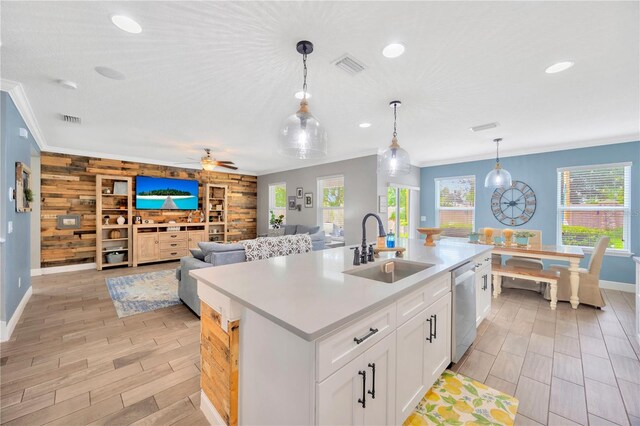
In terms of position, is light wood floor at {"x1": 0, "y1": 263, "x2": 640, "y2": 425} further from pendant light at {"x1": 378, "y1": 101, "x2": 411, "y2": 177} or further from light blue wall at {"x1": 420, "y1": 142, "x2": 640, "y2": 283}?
pendant light at {"x1": 378, "y1": 101, "x2": 411, "y2": 177}

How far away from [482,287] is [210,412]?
9.20ft

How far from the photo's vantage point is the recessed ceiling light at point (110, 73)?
2285mm

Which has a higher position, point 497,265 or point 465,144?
point 465,144

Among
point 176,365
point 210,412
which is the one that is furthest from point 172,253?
point 210,412

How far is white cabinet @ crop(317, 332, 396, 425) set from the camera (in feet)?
3.32

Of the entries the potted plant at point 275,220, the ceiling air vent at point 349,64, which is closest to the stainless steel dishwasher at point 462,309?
the ceiling air vent at point 349,64

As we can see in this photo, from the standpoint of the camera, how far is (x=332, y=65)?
7.23ft

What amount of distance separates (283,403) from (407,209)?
6.17m

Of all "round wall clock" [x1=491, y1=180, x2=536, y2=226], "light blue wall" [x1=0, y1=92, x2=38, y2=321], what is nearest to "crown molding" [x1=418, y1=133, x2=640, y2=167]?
"round wall clock" [x1=491, y1=180, x2=536, y2=226]

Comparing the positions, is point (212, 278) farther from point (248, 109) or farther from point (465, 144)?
point (465, 144)

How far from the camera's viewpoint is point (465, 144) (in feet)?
15.9

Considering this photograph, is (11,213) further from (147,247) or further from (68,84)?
(147,247)

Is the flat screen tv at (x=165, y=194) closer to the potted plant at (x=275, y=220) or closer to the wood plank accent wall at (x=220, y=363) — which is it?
the potted plant at (x=275, y=220)

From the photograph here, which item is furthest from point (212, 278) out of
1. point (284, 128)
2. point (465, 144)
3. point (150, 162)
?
point (150, 162)
